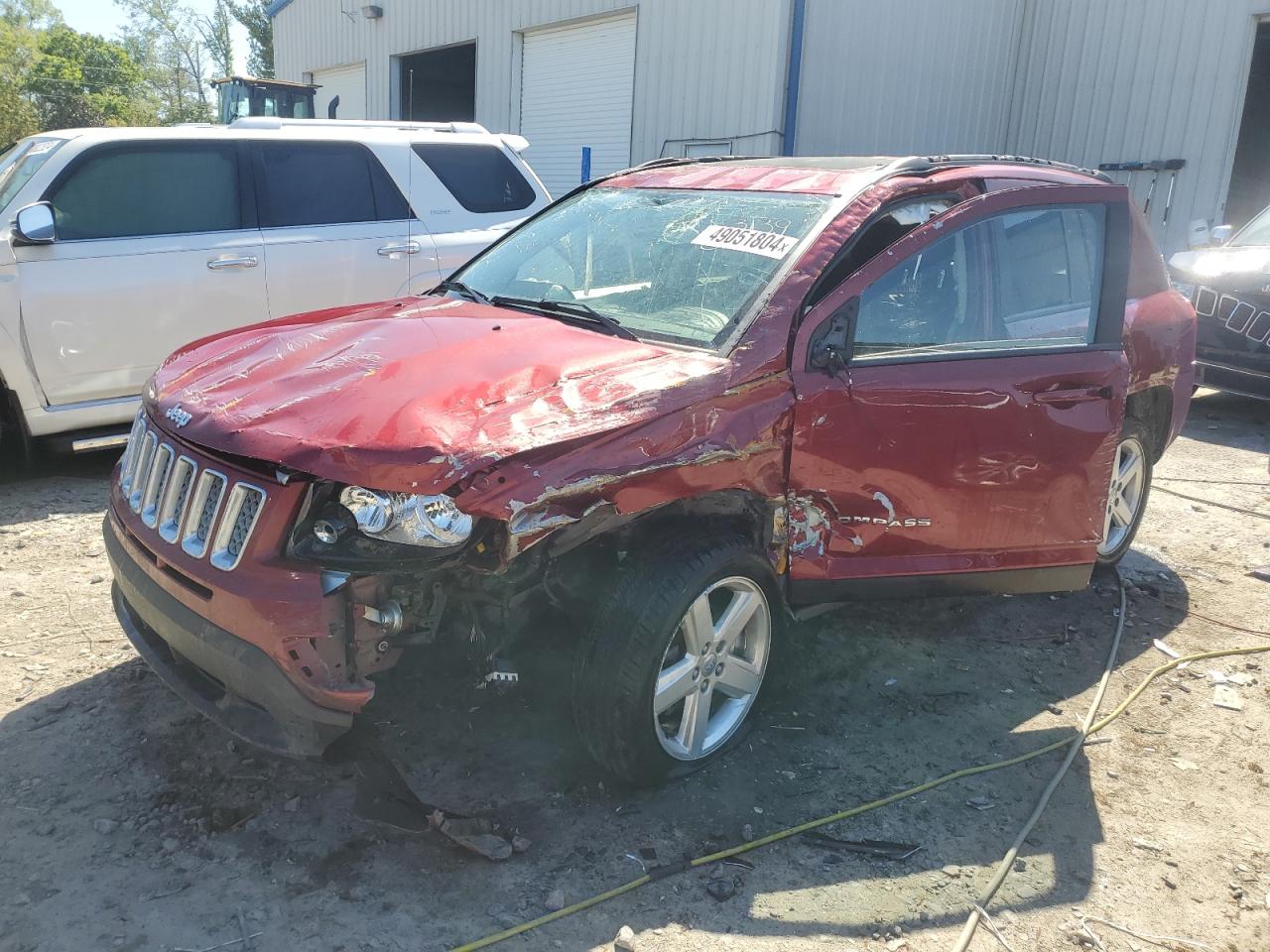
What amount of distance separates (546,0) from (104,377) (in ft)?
35.6

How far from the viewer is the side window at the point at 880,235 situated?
3221 millimetres

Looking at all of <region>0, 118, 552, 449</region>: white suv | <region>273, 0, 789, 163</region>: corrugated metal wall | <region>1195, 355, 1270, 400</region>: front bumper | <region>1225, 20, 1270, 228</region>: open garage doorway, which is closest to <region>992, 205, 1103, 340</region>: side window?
<region>0, 118, 552, 449</region>: white suv

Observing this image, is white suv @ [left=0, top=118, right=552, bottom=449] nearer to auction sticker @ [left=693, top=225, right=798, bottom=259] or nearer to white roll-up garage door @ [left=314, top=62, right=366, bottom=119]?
auction sticker @ [left=693, top=225, right=798, bottom=259]

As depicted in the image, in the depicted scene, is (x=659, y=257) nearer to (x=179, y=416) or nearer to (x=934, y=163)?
(x=934, y=163)

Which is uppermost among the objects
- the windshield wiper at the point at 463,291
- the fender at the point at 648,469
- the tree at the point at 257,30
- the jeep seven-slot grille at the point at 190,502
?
the tree at the point at 257,30

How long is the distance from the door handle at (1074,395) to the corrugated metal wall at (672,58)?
8.54 metres

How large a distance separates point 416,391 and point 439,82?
19653 millimetres

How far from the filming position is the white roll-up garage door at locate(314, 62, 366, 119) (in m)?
19.6

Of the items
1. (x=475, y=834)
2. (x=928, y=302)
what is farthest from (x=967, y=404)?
(x=475, y=834)

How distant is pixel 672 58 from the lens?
1270 cm

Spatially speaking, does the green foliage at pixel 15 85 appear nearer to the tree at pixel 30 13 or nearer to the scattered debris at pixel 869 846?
the tree at pixel 30 13

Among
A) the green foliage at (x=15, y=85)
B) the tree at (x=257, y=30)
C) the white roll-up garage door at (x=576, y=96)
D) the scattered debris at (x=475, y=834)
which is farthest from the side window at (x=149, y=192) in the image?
the tree at (x=257, y=30)

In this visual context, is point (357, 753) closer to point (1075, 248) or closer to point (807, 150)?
point (1075, 248)

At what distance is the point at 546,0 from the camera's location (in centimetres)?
1436
